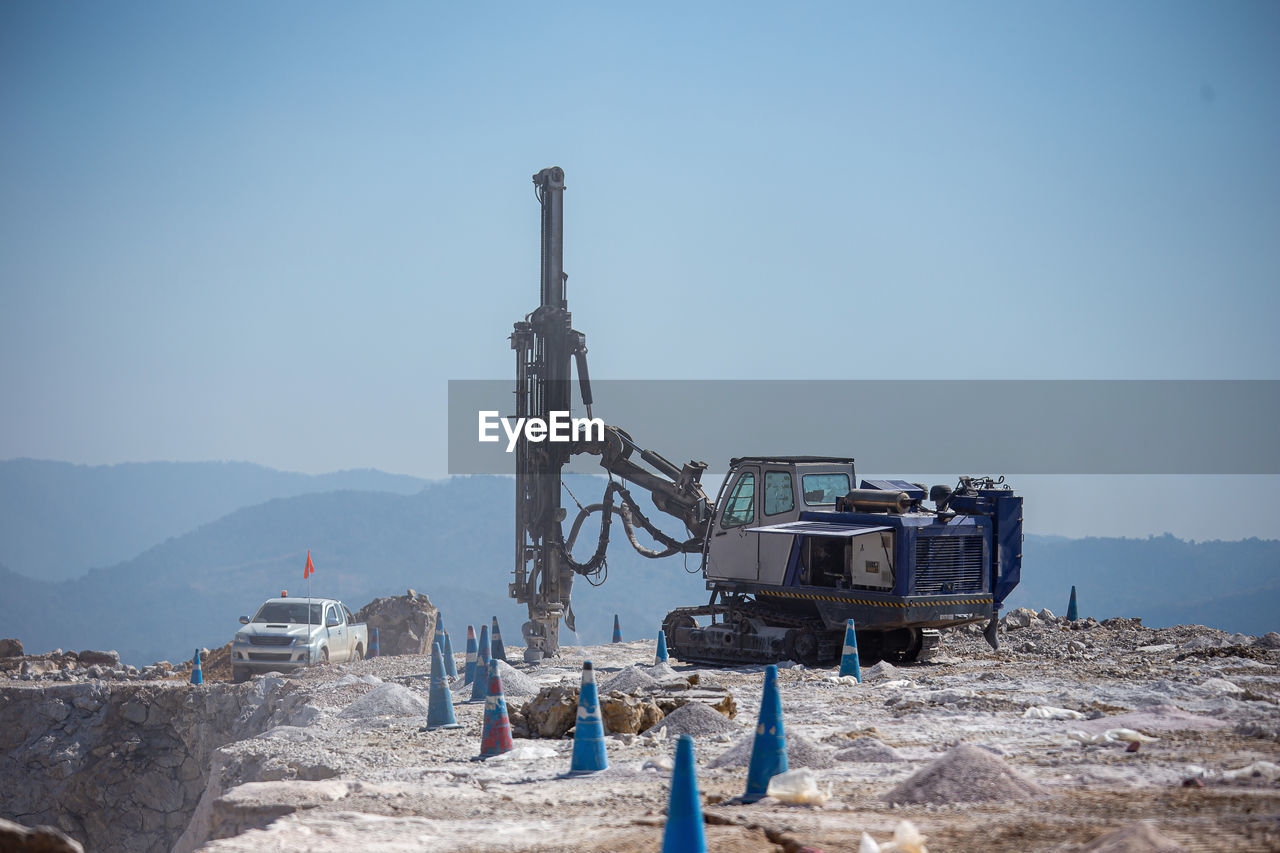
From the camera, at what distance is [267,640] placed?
73.2 feet

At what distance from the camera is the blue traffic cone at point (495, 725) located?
10.2m

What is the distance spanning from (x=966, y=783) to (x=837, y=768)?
1564 mm

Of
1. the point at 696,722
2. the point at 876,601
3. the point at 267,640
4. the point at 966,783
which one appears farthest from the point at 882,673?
the point at 267,640

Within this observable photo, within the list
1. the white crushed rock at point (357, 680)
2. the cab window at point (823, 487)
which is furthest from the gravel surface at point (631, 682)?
the cab window at point (823, 487)

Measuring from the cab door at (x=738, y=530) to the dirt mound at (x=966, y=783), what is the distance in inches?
462

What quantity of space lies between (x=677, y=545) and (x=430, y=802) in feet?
49.5

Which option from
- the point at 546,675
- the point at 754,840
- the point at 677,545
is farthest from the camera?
the point at 677,545

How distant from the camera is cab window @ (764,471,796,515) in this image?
19406mm

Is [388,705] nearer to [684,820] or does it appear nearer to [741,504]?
[741,504]

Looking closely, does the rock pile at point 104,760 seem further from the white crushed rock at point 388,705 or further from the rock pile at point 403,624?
the white crushed rock at point 388,705

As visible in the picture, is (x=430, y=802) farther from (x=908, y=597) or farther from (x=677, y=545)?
(x=677, y=545)

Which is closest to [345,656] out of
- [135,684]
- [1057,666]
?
[135,684]

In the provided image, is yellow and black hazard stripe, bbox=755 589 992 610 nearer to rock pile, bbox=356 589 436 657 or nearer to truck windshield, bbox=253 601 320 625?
truck windshield, bbox=253 601 320 625

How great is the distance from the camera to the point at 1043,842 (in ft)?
19.4
